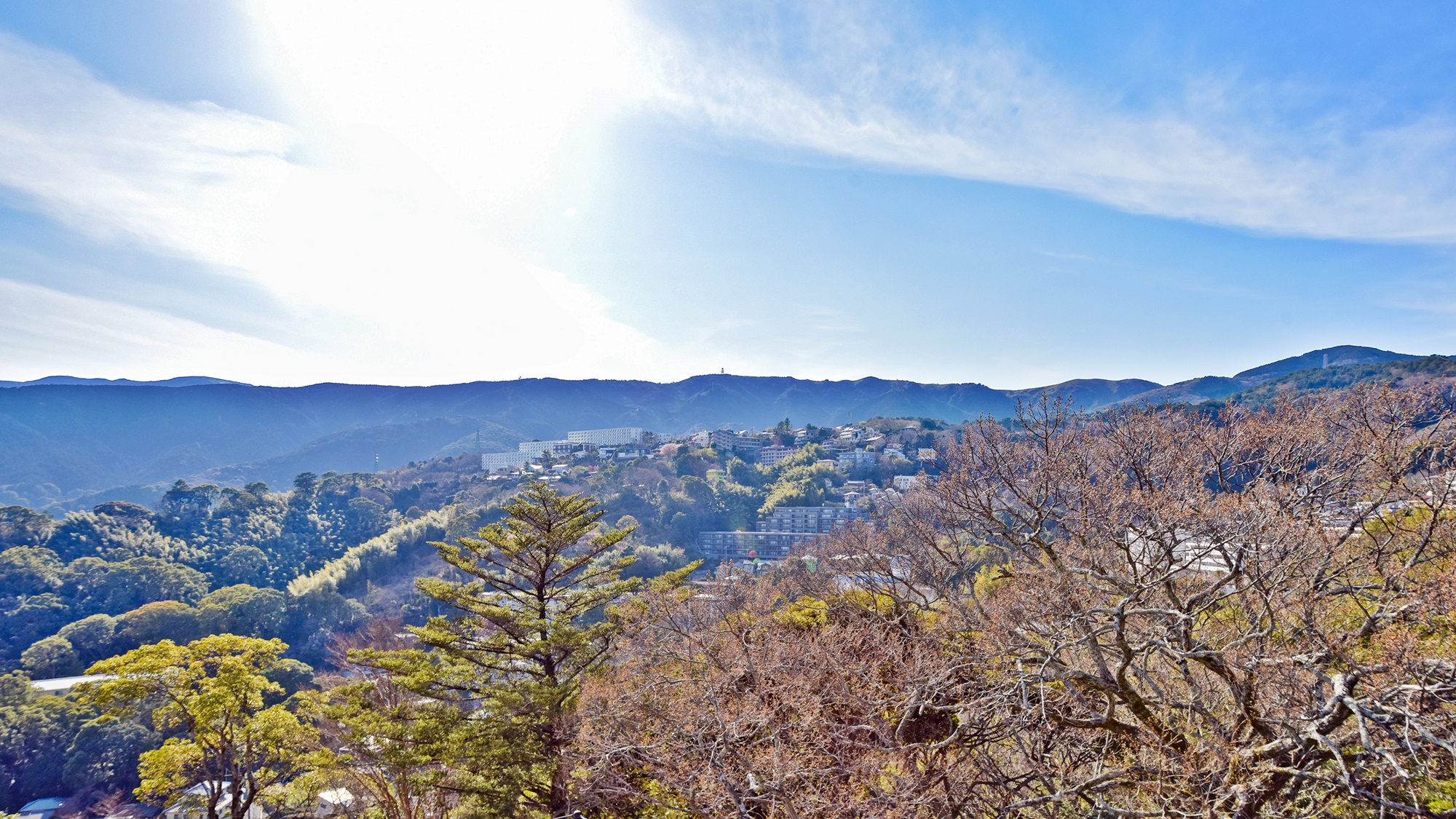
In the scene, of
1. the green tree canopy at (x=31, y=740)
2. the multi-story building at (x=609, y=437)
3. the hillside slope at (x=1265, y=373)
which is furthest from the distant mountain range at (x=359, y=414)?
the green tree canopy at (x=31, y=740)

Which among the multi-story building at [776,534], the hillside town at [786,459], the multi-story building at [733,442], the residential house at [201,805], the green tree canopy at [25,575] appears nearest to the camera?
the residential house at [201,805]

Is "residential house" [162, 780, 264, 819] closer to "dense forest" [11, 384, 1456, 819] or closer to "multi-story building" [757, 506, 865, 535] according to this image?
"dense forest" [11, 384, 1456, 819]

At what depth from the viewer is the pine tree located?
9.47 meters

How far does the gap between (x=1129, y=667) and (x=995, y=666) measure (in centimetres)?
208

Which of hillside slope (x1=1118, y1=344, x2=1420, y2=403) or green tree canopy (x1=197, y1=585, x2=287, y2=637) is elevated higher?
hillside slope (x1=1118, y1=344, x2=1420, y2=403)

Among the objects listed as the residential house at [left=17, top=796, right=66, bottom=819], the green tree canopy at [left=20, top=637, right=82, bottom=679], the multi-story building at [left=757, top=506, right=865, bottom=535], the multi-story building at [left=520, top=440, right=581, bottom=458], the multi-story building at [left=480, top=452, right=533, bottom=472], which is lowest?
the residential house at [left=17, top=796, right=66, bottom=819]

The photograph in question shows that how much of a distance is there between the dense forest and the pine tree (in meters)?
0.06

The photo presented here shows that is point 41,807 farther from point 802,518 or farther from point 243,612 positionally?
point 802,518

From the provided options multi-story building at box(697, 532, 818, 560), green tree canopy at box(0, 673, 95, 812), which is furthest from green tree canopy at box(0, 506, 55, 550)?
multi-story building at box(697, 532, 818, 560)

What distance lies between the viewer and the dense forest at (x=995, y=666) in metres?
4.97

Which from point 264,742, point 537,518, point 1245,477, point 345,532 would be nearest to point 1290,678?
point 1245,477

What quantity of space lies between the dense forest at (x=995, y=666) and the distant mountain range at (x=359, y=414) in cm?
7010

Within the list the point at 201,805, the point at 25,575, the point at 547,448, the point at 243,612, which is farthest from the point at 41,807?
the point at 547,448

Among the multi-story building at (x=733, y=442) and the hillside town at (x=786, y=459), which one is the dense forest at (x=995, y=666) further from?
the multi-story building at (x=733, y=442)
